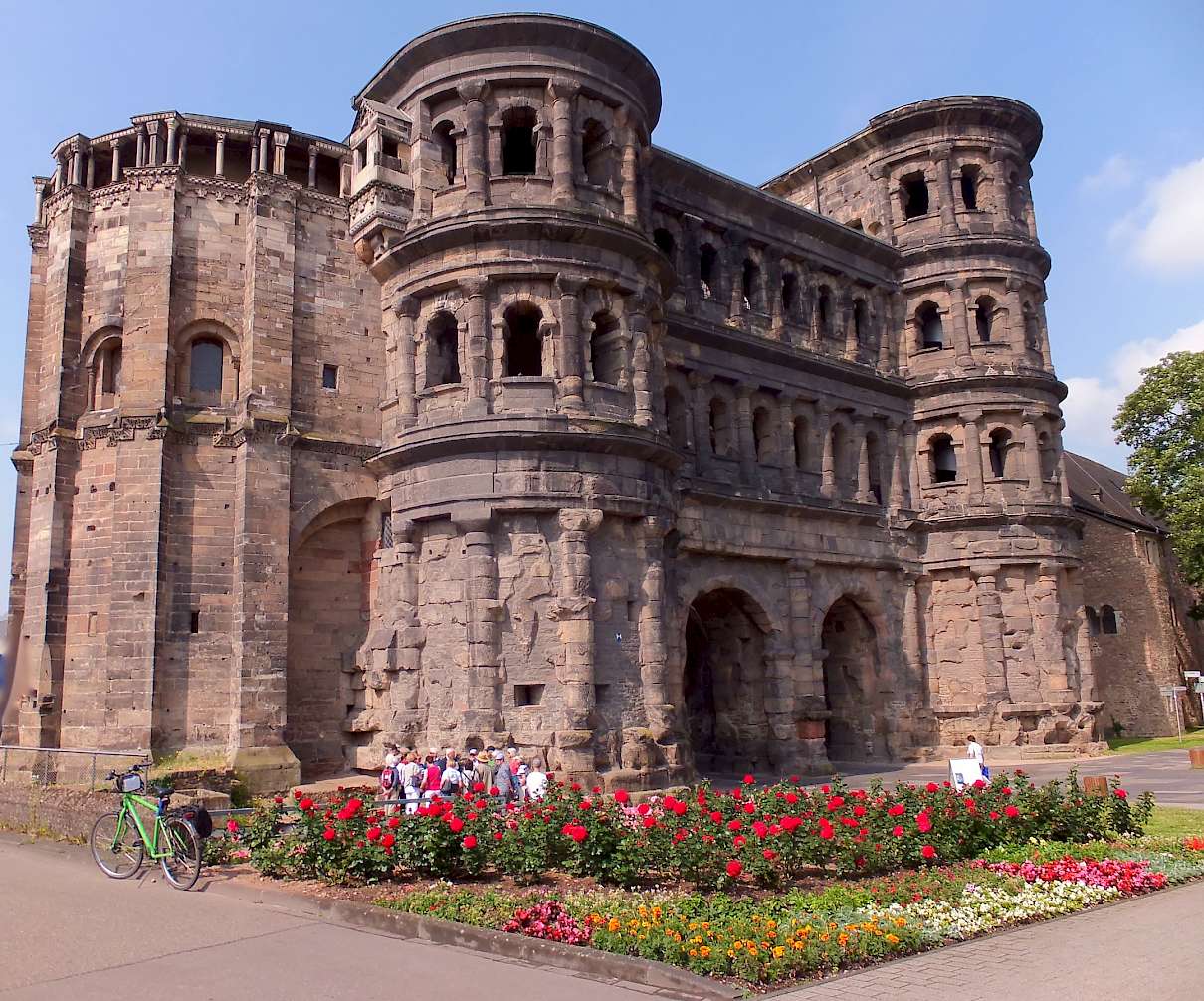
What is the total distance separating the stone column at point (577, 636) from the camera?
1905 centimetres

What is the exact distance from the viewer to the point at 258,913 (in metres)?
10.4

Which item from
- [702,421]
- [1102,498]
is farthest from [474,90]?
[1102,498]

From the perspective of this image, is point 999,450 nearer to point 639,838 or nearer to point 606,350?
point 606,350

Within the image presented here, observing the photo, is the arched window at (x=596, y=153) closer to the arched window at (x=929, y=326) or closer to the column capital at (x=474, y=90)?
the column capital at (x=474, y=90)

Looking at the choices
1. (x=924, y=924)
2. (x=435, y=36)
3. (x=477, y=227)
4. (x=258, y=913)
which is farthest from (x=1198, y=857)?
(x=435, y=36)

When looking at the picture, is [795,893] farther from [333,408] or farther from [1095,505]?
[1095,505]

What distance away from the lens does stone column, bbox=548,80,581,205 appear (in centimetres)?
2152

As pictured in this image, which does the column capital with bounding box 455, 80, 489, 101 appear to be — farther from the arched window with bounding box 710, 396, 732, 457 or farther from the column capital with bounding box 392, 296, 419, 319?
the arched window with bounding box 710, 396, 732, 457

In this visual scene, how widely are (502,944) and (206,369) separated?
17.6 metres

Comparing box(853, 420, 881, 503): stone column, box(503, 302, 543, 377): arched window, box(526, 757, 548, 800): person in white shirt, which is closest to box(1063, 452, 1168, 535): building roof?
box(853, 420, 881, 503): stone column

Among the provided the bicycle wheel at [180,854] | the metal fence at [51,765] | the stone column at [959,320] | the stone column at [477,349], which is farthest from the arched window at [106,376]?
the stone column at [959,320]

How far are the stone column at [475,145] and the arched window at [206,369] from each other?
261 inches

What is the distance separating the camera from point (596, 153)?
76.2 feet

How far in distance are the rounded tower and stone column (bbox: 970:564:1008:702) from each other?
39.4ft
